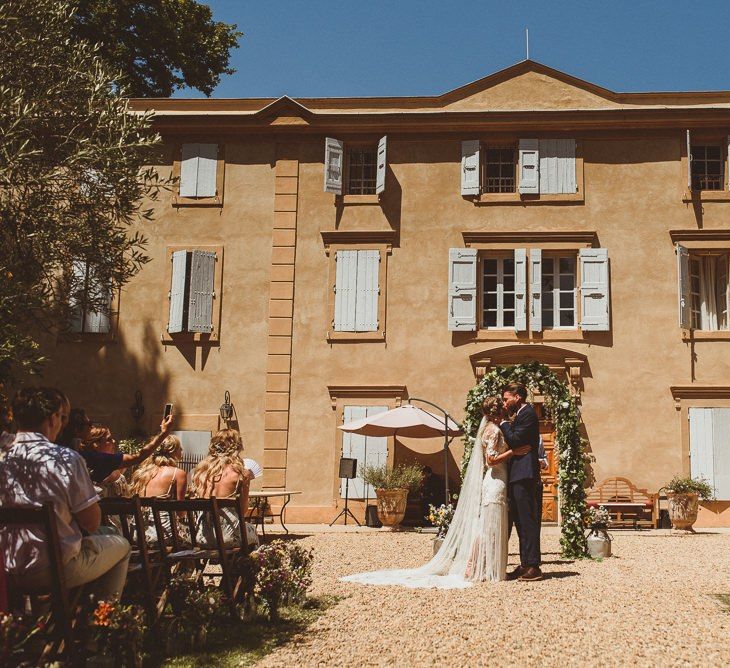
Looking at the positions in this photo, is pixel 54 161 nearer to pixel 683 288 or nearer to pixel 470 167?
pixel 470 167

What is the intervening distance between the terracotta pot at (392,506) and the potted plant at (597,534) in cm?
537

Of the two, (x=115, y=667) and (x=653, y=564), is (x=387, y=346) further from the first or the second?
(x=115, y=667)

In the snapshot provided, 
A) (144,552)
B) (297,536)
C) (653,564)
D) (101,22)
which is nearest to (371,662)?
(144,552)

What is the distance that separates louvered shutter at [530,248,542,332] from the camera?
1717 centimetres

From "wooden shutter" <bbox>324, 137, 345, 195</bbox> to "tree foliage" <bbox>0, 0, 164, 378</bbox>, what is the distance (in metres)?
6.55

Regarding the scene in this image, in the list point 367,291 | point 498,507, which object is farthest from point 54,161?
point 367,291

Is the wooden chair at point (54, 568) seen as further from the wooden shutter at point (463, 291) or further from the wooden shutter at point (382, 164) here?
the wooden shutter at point (382, 164)

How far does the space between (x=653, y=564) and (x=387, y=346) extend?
26.7ft

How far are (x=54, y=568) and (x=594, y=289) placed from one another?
1430cm

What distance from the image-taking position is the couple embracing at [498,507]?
332 inches

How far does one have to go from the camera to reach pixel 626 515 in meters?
16.1

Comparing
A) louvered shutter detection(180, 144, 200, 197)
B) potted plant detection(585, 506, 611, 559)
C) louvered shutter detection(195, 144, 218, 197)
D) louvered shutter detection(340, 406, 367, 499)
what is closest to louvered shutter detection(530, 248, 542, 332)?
louvered shutter detection(340, 406, 367, 499)

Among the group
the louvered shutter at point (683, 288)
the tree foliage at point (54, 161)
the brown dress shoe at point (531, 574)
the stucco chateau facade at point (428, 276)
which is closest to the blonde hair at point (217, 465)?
the tree foliage at point (54, 161)

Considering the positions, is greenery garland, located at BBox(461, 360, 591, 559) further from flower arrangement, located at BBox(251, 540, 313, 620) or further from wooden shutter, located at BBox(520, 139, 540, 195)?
wooden shutter, located at BBox(520, 139, 540, 195)
